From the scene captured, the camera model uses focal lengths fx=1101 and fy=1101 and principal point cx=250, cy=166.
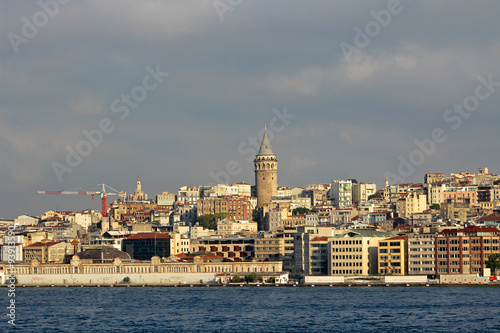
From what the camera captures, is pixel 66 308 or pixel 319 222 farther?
pixel 319 222

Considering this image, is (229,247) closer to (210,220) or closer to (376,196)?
→ (210,220)

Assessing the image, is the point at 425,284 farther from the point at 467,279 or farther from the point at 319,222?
Result: the point at 319,222

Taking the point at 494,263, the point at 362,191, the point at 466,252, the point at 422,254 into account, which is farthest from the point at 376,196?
the point at 494,263

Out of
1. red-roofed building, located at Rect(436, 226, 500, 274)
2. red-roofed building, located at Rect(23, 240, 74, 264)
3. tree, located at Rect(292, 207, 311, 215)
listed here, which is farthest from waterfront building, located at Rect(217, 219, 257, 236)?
red-roofed building, located at Rect(436, 226, 500, 274)

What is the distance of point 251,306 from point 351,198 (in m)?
111

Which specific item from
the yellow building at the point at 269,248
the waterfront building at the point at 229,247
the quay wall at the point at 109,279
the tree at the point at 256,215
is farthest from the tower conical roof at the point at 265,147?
→ the quay wall at the point at 109,279

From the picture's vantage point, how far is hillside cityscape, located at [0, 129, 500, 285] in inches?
3984

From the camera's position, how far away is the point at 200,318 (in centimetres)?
6900

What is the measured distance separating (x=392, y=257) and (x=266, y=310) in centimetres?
3058

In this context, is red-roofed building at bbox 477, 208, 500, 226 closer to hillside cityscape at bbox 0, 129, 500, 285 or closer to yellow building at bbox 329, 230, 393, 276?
hillside cityscape at bbox 0, 129, 500, 285

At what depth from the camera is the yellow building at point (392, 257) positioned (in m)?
102

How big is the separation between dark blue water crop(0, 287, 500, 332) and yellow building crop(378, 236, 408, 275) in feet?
15.9

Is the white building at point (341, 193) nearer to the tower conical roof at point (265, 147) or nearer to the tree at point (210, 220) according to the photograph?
the tower conical roof at point (265, 147)

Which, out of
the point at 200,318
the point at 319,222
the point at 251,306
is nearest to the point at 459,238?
the point at 251,306
